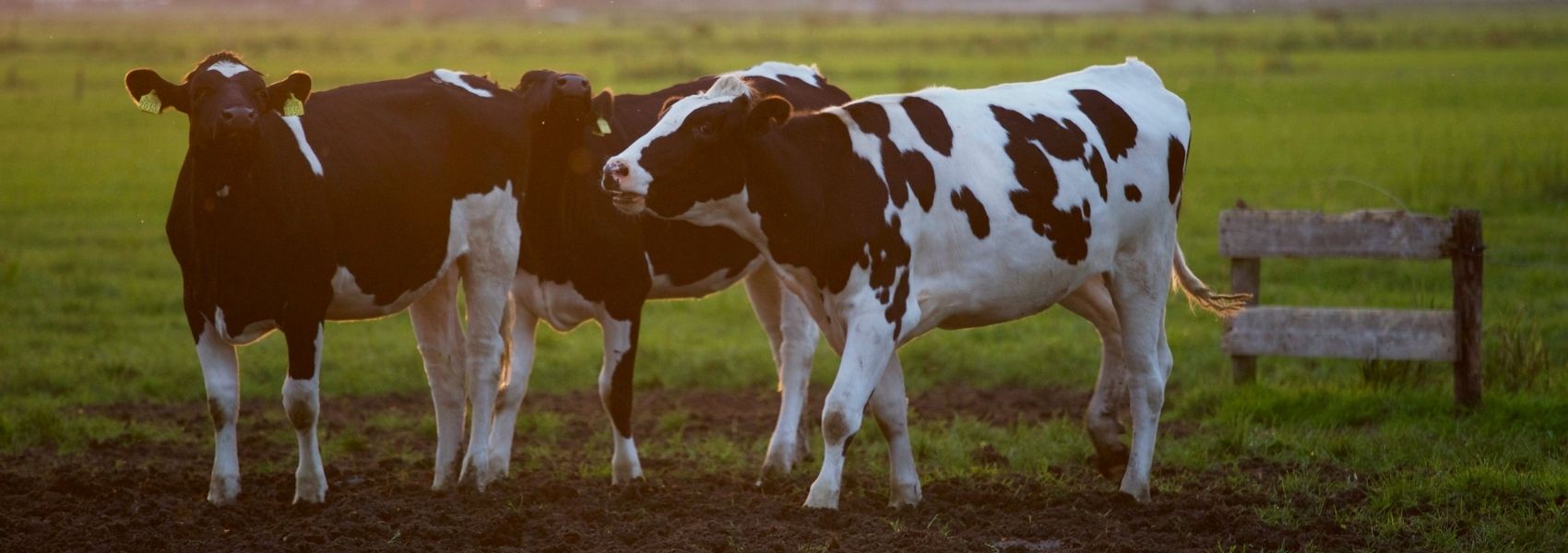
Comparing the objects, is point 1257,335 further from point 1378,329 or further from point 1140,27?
point 1140,27

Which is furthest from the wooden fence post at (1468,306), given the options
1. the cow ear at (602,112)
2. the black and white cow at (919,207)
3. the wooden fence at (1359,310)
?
the cow ear at (602,112)

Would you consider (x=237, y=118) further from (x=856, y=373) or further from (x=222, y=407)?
(x=856, y=373)

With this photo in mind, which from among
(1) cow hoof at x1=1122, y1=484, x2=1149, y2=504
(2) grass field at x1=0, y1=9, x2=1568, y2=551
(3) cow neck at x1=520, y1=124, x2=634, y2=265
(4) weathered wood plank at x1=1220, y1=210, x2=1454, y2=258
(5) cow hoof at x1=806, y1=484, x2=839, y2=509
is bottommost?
(2) grass field at x1=0, y1=9, x2=1568, y2=551

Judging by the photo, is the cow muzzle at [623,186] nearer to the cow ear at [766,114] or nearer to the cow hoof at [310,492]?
the cow ear at [766,114]

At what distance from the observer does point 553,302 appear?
8.95 metres

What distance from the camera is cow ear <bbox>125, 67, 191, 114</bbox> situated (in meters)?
7.44

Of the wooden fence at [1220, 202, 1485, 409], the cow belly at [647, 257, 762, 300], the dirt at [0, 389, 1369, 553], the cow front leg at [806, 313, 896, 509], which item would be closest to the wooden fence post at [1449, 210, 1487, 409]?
the wooden fence at [1220, 202, 1485, 409]

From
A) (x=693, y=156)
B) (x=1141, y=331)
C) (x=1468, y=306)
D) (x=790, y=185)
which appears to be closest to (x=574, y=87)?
(x=693, y=156)

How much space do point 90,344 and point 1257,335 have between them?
8812 mm

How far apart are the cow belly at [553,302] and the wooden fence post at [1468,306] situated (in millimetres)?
5195

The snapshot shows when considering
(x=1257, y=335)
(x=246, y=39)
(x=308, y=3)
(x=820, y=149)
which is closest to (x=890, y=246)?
(x=820, y=149)

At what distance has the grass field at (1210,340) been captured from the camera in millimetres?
8922

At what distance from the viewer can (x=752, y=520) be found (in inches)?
288

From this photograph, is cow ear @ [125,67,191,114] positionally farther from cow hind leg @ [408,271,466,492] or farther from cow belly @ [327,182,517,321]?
cow hind leg @ [408,271,466,492]
